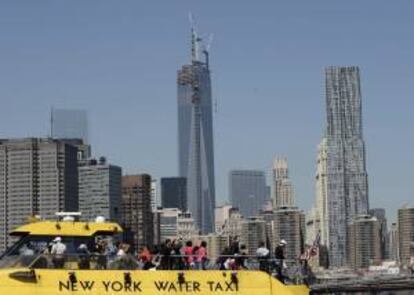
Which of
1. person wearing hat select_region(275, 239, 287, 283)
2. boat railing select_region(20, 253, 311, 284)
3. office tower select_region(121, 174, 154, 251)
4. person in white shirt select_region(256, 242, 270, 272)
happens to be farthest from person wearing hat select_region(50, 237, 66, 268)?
office tower select_region(121, 174, 154, 251)

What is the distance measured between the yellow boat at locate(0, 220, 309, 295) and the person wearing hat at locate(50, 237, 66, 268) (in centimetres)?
8

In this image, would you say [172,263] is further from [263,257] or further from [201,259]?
[263,257]

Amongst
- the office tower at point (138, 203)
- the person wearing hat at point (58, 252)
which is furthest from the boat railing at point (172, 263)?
the office tower at point (138, 203)

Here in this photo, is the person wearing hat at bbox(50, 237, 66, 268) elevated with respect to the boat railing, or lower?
elevated

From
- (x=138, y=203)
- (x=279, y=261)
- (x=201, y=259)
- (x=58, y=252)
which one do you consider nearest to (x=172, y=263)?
(x=201, y=259)

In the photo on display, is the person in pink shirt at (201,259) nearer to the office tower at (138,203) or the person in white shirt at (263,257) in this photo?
the person in white shirt at (263,257)

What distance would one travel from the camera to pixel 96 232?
19.7 m

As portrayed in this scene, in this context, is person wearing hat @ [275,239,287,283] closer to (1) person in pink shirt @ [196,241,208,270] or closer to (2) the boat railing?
(2) the boat railing

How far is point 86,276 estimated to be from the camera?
61.0 feet

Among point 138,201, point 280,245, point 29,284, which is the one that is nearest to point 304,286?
point 280,245

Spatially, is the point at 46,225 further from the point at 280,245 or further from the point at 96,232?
the point at 280,245

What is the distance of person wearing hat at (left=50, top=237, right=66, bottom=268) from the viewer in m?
18.6

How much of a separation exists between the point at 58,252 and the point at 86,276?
69 centimetres

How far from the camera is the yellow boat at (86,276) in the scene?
59.9ft
